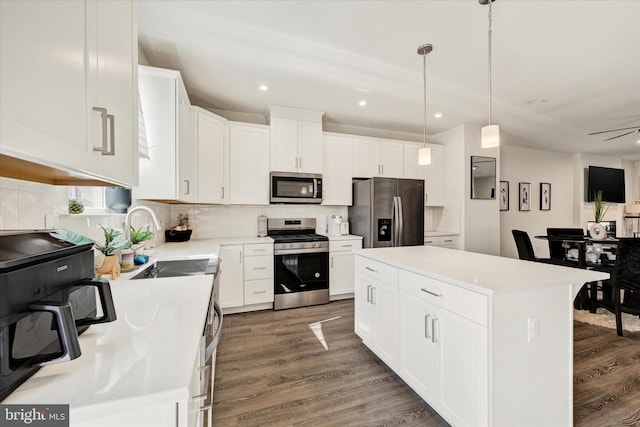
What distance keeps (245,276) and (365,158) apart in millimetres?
2413

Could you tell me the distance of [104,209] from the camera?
1812 mm

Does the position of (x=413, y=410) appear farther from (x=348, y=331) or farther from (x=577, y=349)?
(x=577, y=349)

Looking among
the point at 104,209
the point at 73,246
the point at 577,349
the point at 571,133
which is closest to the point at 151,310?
the point at 73,246

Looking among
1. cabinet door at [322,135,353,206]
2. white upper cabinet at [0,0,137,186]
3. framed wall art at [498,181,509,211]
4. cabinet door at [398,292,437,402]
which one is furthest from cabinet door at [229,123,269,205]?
framed wall art at [498,181,509,211]

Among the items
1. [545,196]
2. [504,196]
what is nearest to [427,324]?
[504,196]

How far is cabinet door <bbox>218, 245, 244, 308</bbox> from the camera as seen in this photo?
10.1 feet

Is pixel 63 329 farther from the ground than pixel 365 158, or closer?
closer

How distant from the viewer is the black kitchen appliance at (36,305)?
0.51 m

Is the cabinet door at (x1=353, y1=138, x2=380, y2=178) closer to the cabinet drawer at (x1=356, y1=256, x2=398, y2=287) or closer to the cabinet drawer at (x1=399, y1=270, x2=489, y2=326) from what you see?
the cabinet drawer at (x1=356, y1=256, x2=398, y2=287)

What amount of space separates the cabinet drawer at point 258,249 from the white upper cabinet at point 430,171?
8.10ft

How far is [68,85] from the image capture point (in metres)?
0.72

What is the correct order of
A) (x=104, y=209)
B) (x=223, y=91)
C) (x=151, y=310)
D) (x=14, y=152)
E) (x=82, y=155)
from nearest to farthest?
(x=14, y=152)
(x=82, y=155)
(x=151, y=310)
(x=104, y=209)
(x=223, y=91)

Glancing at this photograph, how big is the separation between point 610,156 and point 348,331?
796 centimetres

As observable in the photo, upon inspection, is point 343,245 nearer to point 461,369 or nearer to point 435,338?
point 435,338
